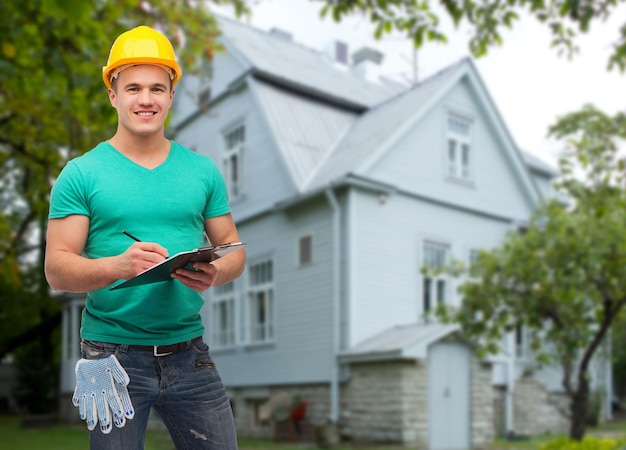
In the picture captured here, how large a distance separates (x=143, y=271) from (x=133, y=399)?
445 mm

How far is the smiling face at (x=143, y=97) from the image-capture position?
183cm

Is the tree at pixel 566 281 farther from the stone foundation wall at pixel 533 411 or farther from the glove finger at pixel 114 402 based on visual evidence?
the glove finger at pixel 114 402

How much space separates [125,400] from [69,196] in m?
0.52

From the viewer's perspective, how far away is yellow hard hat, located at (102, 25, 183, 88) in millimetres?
1824

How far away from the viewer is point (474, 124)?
66.7 ft

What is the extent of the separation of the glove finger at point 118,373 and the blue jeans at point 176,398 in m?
0.02

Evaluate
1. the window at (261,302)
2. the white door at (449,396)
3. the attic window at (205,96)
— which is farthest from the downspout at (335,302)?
the attic window at (205,96)

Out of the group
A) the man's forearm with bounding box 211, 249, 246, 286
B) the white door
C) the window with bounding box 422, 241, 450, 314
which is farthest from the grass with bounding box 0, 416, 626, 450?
the man's forearm with bounding box 211, 249, 246, 286

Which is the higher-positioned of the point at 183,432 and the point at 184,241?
the point at 184,241

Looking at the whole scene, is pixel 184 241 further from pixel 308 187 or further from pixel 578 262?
pixel 308 187

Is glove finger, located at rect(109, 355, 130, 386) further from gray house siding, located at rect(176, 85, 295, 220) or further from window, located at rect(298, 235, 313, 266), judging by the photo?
gray house siding, located at rect(176, 85, 295, 220)

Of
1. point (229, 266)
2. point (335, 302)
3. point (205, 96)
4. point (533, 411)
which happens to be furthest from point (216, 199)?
point (205, 96)

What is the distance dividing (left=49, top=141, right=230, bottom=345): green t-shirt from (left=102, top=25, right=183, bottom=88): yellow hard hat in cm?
23

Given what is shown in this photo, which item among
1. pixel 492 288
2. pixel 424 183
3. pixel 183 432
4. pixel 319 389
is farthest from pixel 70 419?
pixel 183 432
